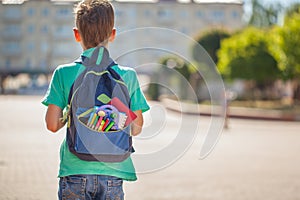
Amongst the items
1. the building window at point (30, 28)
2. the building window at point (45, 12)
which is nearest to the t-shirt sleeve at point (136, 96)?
the building window at point (45, 12)

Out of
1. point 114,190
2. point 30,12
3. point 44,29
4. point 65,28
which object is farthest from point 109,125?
point 30,12

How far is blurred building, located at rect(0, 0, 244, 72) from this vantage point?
289 ft

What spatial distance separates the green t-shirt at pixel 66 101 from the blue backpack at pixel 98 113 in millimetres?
27

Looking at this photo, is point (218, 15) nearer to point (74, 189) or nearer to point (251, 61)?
point (251, 61)

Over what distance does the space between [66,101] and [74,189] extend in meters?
0.37

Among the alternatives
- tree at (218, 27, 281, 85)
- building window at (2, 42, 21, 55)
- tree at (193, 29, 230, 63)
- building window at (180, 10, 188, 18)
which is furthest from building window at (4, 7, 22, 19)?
tree at (218, 27, 281, 85)

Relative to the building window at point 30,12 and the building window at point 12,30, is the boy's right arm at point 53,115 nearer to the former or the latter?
the building window at point 30,12

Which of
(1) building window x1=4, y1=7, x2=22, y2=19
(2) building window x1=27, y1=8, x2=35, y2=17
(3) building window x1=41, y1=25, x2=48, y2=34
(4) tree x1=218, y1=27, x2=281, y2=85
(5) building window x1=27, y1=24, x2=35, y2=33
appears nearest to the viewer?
(4) tree x1=218, y1=27, x2=281, y2=85

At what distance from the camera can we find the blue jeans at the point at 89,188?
2.79m

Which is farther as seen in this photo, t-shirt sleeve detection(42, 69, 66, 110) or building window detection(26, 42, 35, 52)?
building window detection(26, 42, 35, 52)

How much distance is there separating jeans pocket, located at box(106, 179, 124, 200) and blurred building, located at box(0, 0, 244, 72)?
8318cm

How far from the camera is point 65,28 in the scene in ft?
279

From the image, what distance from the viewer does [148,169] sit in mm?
3189

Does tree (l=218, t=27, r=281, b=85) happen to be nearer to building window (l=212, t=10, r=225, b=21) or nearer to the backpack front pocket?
the backpack front pocket
